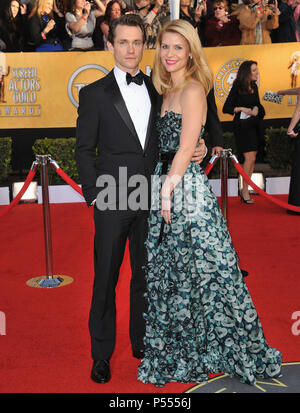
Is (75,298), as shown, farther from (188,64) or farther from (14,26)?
(14,26)

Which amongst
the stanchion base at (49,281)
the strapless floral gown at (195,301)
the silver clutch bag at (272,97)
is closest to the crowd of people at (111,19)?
the silver clutch bag at (272,97)

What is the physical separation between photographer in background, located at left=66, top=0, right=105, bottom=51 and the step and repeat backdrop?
357 millimetres

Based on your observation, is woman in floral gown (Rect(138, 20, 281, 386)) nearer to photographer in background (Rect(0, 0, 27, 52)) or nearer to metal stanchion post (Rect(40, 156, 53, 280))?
metal stanchion post (Rect(40, 156, 53, 280))

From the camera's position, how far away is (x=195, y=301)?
9.28 feet

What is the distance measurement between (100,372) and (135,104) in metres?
1.42

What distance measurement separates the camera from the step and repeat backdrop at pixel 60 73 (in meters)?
8.39

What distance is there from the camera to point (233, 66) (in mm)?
8523

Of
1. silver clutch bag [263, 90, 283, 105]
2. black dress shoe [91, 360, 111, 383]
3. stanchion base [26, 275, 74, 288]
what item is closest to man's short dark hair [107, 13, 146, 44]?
black dress shoe [91, 360, 111, 383]

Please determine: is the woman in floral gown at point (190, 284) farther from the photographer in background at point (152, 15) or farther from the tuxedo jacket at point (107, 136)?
the photographer in background at point (152, 15)

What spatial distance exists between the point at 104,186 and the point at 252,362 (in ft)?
3.92

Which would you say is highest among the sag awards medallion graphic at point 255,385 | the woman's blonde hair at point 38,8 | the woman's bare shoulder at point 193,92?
the woman's blonde hair at point 38,8

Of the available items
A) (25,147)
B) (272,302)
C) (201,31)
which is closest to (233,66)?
(201,31)

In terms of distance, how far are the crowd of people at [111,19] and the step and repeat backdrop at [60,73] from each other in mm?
385

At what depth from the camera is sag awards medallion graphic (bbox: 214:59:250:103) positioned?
27.9 feet
